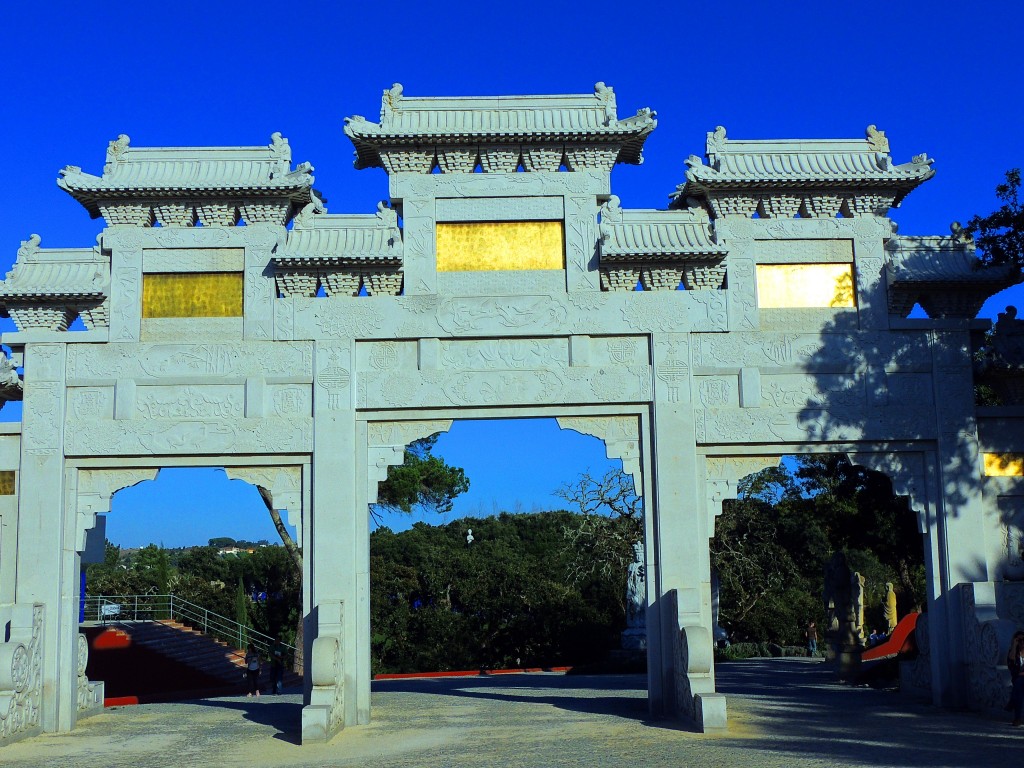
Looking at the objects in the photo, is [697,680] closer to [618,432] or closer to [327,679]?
[618,432]

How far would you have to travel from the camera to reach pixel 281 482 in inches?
446

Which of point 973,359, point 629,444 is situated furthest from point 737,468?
point 973,359

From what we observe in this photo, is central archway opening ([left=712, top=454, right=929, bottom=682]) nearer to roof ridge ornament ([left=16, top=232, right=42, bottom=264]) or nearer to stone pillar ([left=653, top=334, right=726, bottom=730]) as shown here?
stone pillar ([left=653, top=334, right=726, bottom=730])

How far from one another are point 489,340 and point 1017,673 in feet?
19.4

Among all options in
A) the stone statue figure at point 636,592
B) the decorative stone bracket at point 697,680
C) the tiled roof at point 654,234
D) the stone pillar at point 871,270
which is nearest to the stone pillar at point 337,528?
the tiled roof at point 654,234

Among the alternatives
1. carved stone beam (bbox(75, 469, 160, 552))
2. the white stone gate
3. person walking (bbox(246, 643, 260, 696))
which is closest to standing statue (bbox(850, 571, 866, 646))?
the white stone gate

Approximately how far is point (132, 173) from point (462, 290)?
3.84m

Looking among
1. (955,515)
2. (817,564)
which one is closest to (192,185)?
(955,515)

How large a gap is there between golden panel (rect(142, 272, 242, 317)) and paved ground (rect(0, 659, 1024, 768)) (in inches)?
170

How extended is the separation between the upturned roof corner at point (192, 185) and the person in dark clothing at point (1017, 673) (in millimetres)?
8283

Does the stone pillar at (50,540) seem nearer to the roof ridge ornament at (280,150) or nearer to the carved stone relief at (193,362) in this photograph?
the carved stone relief at (193,362)

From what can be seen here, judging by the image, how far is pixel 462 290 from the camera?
11602 mm

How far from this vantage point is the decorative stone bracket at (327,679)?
977cm

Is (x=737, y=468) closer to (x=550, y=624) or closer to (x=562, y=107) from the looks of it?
(x=562, y=107)
